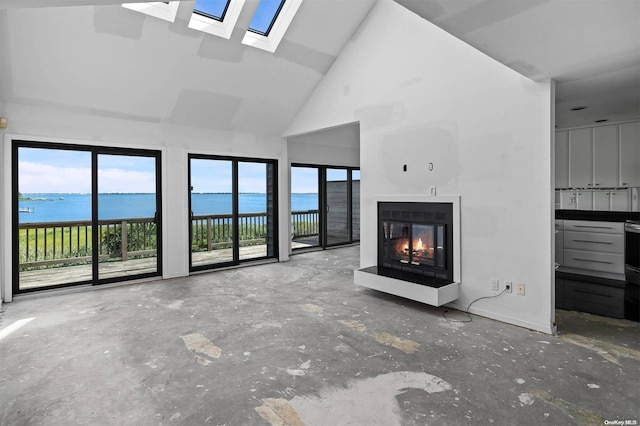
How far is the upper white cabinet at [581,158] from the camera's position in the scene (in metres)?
5.20

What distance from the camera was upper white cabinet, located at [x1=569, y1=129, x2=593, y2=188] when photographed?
205 inches

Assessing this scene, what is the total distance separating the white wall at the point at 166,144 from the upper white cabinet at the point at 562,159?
4.57m

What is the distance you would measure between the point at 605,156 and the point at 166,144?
648 cm

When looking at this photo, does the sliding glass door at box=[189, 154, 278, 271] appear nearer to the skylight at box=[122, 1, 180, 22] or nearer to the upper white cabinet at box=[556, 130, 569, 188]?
the skylight at box=[122, 1, 180, 22]

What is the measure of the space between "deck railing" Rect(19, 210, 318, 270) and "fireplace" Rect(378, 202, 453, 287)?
2898 mm

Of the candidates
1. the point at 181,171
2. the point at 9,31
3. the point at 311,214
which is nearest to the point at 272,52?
the point at 181,171

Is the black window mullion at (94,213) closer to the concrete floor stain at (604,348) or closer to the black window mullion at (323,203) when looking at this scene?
the black window mullion at (323,203)

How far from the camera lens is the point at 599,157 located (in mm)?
5102

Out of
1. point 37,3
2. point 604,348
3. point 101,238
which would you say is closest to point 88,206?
point 101,238

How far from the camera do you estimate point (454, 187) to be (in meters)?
3.70

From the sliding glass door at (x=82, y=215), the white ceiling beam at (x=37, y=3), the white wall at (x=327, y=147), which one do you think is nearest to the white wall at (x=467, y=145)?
the white wall at (x=327, y=147)

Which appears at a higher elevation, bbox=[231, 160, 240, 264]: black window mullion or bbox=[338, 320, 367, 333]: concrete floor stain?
bbox=[231, 160, 240, 264]: black window mullion

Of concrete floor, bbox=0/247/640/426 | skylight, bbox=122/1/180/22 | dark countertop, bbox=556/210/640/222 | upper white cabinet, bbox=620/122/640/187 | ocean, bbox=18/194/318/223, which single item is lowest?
concrete floor, bbox=0/247/640/426

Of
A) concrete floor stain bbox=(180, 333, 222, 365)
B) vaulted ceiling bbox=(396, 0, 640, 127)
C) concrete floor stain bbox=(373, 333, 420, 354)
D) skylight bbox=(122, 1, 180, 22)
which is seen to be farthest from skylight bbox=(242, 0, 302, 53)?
concrete floor stain bbox=(373, 333, 420, 354)
